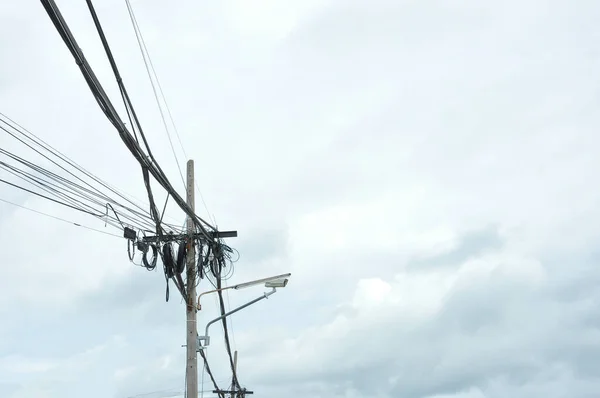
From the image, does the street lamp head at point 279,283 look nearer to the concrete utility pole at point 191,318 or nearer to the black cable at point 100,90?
the concrete utility pole at point 191,318

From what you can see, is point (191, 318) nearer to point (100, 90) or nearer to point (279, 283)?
point (279, 283)

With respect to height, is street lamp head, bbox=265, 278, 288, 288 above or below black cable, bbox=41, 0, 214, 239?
above

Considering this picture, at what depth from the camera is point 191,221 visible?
22328 millimetres


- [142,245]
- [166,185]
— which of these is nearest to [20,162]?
[166,185]

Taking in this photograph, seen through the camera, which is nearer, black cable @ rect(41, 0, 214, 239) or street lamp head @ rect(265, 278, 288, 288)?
black cable @ rect(41, 0, 214, 239)

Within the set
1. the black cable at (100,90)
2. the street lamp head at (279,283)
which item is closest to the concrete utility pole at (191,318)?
the street lamp head at (279,283)

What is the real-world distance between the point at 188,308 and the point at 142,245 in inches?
118

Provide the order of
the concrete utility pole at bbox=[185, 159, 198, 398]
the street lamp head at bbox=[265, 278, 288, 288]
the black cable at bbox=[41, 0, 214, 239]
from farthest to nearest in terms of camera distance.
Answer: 1. the street lamp head at bbox=[265, 278, 288, 288]
2. the concrete utility pole at bbox=[185, 159, 198, 398]
3. the black cable at bbox=[41, 0, 214, 239]

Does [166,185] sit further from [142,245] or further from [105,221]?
[142,245]

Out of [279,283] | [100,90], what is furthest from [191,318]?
[100,90]

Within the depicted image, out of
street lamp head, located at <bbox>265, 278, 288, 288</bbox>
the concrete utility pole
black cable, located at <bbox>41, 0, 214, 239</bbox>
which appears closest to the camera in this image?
black cable, located at <bbox>41, 0, 214, 239</bbox>

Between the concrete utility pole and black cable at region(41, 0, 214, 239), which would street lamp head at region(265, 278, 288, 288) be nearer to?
the concrete utility pole

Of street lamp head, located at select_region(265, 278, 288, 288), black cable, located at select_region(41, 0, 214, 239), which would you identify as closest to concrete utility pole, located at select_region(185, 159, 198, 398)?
street lamp head, located at select_region(265, 278, 288, 288)

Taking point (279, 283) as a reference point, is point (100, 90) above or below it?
below
